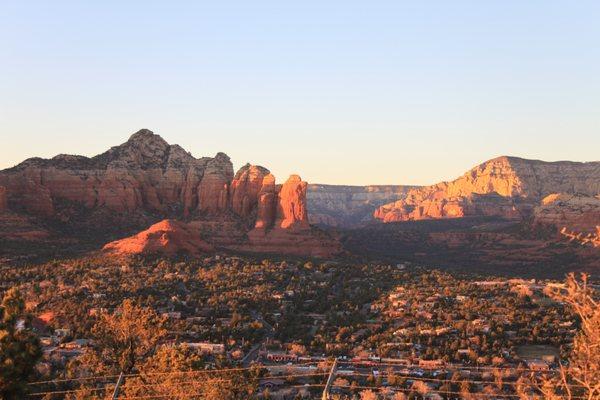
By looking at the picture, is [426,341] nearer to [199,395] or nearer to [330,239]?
[199,395]

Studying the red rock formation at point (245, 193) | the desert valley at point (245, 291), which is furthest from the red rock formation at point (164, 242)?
the red rock formation at point (245, 193)

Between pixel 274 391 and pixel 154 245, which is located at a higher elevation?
pixel 154 245

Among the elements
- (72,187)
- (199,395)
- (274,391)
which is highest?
(72,187)

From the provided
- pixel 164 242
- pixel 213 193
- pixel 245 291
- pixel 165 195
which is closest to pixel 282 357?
pixel 245 291

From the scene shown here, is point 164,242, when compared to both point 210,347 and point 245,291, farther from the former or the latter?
point 210,347

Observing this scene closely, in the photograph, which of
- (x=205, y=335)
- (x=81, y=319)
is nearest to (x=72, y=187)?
(x=81, y=319)

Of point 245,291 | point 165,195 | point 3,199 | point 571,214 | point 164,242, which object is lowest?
point 245,291
